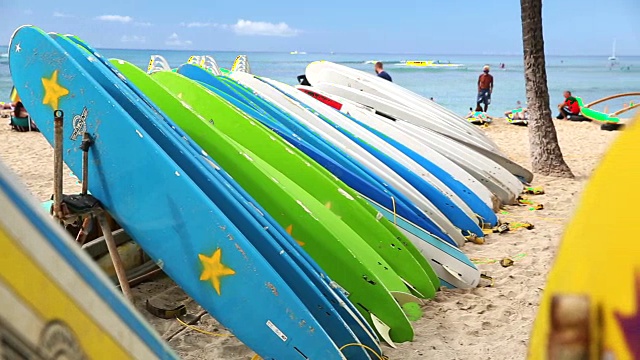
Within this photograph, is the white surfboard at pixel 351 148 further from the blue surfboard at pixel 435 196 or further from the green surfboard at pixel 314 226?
the green surfboard at pixel 314 226

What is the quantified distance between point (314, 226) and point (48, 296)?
8.21 ft

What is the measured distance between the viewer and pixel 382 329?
285 centimetres

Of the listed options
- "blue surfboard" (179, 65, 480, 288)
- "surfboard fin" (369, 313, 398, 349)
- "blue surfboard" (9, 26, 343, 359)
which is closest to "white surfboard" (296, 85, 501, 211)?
"blue surfboard" (179, 65, 480, 288)

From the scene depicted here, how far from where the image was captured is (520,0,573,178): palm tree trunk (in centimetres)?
643

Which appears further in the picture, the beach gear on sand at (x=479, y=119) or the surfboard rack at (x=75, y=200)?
the beach gear on sand at (x=479, y=119)

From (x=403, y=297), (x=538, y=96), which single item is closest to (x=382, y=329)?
(x=403, y=297)

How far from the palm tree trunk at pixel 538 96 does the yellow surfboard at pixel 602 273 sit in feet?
20.9

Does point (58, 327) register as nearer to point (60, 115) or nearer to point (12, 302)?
point (12, 302)

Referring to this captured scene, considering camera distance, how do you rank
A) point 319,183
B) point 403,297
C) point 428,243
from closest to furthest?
point 403,297 < point 319,183 < point 428,243

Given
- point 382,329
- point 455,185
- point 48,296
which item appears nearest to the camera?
point 48,296

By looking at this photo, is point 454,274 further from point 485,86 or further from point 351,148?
point 485,86

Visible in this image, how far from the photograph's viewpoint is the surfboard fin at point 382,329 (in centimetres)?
283

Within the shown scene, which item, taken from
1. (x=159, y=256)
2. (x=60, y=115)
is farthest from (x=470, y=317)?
(x=60, y=115)

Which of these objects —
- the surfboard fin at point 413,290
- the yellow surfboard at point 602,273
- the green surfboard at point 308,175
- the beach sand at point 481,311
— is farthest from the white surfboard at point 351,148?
the yellow surfboard at point 602,273
